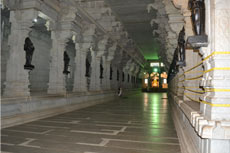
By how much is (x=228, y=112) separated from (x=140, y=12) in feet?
48.8

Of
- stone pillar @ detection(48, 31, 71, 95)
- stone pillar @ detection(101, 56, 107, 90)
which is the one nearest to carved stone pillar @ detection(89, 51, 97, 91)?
stone pillar @ detection(101, 56, 107, 90)

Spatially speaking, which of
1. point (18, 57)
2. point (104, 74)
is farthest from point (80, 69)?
point (18, 57)

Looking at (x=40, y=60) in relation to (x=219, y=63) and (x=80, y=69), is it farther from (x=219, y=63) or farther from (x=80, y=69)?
(x=219, y=63)

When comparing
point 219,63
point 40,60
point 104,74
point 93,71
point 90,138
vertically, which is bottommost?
point 90,138

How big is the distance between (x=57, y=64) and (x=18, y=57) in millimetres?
2595

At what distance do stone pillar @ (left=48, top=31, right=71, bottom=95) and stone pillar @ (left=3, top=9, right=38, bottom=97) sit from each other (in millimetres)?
2150

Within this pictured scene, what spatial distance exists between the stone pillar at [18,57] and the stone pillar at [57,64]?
2.15 m

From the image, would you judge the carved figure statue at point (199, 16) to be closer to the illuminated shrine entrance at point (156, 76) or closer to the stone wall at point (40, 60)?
the stone wall at point (40, 60)

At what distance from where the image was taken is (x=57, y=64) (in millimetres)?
10281

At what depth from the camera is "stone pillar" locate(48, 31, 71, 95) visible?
10.1 metres

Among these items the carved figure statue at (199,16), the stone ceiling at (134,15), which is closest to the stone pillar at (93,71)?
the stone ceiling at (134,15)

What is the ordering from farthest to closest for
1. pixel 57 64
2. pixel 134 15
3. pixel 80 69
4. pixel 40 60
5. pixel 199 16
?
A: 1. pixel 40 60
2. pixel 134 15
3. pixel 80 69
4. pixel 57 64
5. pixel 199 16

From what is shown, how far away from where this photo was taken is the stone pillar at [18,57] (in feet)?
25.6

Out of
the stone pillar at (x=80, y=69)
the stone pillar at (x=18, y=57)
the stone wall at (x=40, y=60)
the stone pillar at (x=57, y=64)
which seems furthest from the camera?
the stone wall at (x=40, y=60)
